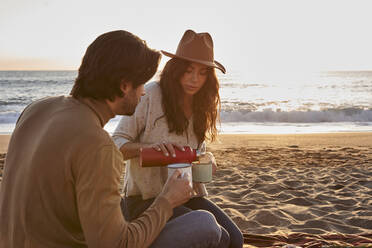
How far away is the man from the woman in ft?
3.03

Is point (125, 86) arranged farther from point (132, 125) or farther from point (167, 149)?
point (132, 125)

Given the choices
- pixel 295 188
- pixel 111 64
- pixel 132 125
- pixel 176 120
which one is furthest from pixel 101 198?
pixel 295 188

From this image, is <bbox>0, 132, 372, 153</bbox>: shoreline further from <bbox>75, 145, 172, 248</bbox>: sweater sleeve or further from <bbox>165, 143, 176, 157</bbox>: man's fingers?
<bbox>75, 145, 172, 248</bbox>: sweater sleeve

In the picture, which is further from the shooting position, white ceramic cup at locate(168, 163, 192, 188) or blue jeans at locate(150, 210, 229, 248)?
white ceramic cup at locate(168, 163, 192, 188)

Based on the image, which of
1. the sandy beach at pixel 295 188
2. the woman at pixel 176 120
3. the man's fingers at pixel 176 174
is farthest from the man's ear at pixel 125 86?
the sandy beach at pixel 295 188

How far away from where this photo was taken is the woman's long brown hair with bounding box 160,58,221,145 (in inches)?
109

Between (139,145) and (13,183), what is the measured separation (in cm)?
110

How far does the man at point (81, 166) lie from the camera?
4.56 feet

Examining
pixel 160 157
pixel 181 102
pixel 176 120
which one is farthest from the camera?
pixel 181 102

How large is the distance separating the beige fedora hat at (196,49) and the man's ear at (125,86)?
1.14 m

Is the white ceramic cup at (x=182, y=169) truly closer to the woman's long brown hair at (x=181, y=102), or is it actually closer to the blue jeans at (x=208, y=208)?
the blue jeans at (x=208, y=208)

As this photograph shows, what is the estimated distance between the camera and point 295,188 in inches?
194

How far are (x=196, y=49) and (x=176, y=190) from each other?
140cm

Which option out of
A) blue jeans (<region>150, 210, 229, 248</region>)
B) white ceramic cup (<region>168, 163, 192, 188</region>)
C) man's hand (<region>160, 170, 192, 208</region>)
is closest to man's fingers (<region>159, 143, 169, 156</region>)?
white ceramic cup (<region>168, 163, 192, 188</region>)
